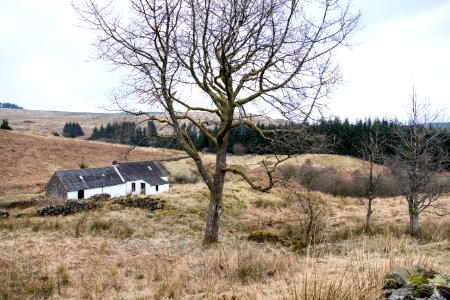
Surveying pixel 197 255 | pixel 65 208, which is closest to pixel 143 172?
pixel 65 208

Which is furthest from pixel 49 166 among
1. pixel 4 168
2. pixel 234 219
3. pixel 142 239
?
pixel 142 239

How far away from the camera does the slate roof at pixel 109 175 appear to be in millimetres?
34625

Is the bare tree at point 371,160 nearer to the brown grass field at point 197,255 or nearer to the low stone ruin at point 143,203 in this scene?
the brown grass field at point 197,255

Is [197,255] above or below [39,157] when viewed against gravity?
below

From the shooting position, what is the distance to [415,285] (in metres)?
4.40

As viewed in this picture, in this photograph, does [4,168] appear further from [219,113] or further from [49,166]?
[219,113]

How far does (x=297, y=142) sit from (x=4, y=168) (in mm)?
44530

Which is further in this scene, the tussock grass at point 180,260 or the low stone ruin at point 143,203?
the low stone ruin at point 143,203

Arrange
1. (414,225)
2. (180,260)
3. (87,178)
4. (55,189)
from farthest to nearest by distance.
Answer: (87,178) < (55,189) < (414,225) < (180,260)

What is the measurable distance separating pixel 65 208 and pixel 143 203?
4.58 metres

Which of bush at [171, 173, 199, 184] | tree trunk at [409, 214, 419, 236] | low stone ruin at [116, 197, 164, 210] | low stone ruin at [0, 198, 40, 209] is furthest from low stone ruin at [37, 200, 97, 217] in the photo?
bush at [171, 173, 199, 184]

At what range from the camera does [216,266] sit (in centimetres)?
766

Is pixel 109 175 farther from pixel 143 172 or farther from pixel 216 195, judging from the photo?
pixel 216 195

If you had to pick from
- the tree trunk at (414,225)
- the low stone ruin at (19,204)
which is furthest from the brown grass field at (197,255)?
the low stone ruin at (19,204)
